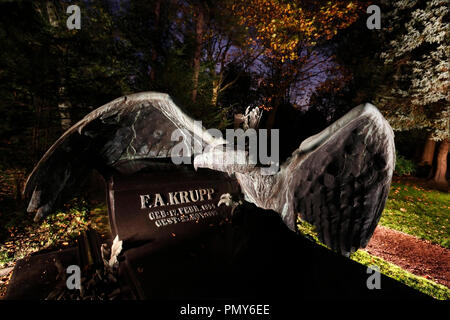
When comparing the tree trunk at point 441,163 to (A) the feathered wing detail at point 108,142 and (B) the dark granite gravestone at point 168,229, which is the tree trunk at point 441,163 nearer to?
(B) the dark granite gravestone at point 168,229

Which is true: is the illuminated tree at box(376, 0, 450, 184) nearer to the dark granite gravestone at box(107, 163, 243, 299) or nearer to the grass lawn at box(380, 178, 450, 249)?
the grass lawn at box(380, 178, 450, 249)

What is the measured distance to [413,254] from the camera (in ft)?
14.2

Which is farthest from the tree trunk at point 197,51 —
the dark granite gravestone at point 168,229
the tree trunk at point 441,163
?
the tree trunk at point 441,163

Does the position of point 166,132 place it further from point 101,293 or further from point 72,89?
point 72,89

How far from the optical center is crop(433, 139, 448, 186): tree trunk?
10321 millimetres

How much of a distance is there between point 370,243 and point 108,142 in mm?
5887

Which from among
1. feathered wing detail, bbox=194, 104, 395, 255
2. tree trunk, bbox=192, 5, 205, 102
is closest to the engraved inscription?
feathered wing detail, bbox=194, 104, 395, 255

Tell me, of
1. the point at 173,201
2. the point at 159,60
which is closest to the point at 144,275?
the point at 173,201

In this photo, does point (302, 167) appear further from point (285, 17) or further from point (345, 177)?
point (285, 17)

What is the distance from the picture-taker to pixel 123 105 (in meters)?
1.96

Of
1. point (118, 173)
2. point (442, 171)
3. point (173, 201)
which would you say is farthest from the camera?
point (442, 171)

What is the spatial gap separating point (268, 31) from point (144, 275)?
10.7m

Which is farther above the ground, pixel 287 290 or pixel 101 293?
pixel 101 293

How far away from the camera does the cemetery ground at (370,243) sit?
3.20 m
